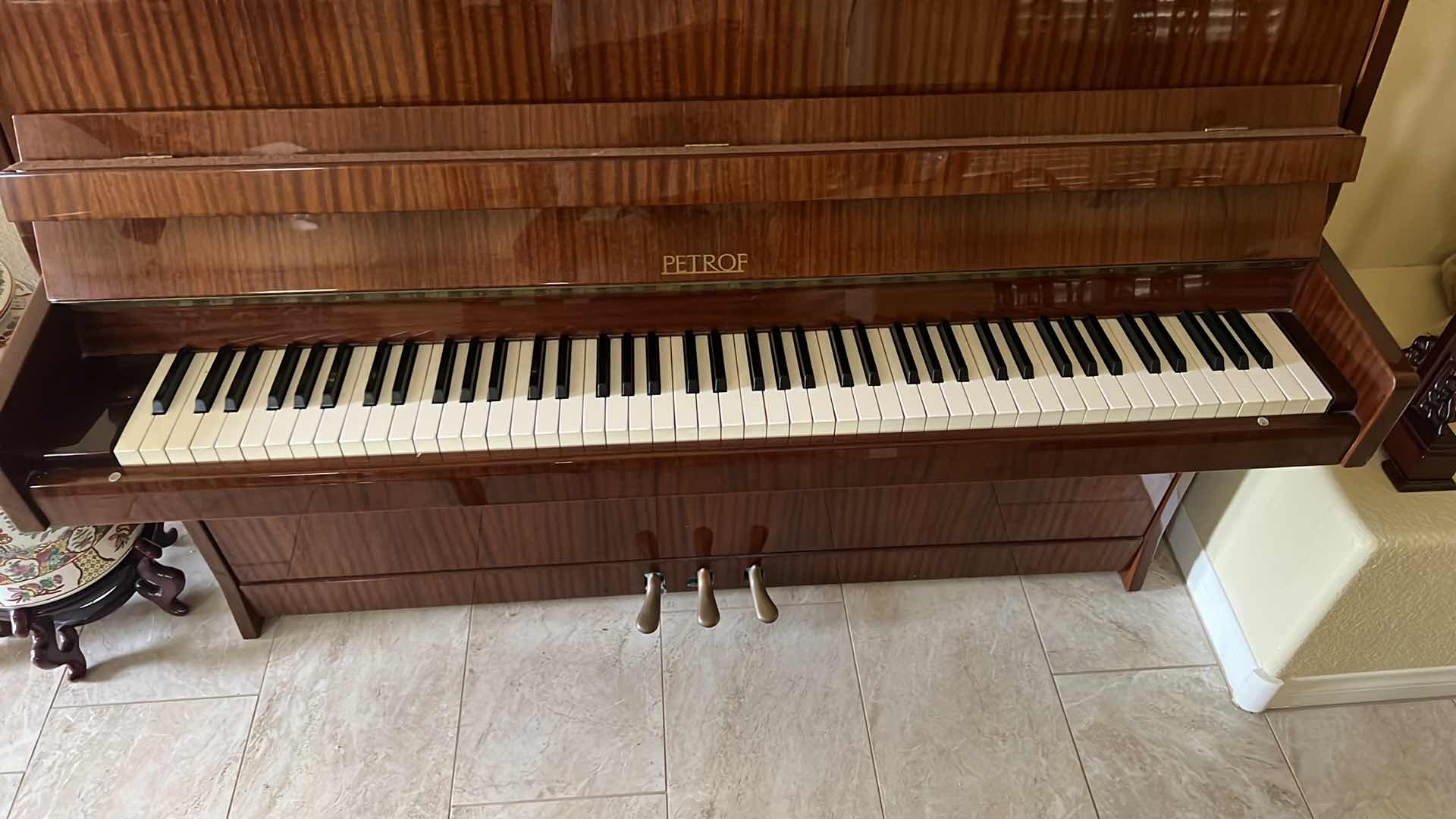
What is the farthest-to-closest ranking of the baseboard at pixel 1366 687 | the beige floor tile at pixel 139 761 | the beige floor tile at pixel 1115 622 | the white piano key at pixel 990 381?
the beige floor tile at pixel 1115 622, the baseboard at pixel 1366 687, the beige floor tile at pixel 139 761, the white piano key at pixel 990 381

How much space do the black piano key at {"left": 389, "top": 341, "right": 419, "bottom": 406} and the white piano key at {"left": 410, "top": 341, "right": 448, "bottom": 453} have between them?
17 mm

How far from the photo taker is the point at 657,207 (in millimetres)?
1240

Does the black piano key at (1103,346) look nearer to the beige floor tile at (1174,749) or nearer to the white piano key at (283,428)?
the beige floor tile at (1174,749)

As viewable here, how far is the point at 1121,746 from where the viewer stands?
64.2 inches

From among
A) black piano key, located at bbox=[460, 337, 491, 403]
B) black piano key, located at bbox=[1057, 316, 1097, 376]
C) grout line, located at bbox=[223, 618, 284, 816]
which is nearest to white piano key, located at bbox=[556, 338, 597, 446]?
black piano key, located at bbox=[460, 337, 491, 403]

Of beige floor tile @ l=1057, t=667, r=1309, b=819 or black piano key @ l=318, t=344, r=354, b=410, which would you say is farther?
beige floor tile @ l=1057, t=667, r=1309, b=819

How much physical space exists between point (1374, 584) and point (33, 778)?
2133mm

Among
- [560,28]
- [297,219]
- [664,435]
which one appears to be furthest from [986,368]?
[297,219]

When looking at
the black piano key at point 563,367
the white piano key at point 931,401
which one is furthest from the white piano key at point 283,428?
the white piano key at point 931,401

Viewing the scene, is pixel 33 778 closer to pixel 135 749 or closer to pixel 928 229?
pixel 135 749

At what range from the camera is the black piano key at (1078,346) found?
128cm

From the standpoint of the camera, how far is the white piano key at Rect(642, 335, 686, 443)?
1.22 metres

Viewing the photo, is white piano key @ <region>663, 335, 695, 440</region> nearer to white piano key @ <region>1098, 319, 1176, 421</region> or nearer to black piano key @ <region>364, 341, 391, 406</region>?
black piano key @ <region>364, 341, 391, 406</region>

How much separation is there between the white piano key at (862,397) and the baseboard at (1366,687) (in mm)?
952
